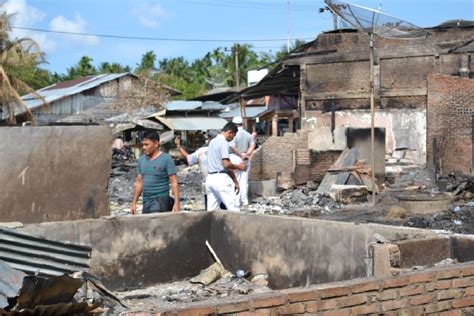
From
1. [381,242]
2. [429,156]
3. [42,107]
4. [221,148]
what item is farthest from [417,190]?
[42,107]

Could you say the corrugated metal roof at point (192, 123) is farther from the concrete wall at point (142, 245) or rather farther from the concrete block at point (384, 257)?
the concrete block at point (384, 257)

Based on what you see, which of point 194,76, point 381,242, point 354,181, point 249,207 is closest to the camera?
point 381,242

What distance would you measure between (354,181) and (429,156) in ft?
23.6

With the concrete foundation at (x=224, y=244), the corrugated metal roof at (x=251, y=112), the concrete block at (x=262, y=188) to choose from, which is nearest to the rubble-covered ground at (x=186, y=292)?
the concrete foundation at (x=224, y=244)

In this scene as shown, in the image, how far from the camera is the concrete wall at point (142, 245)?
327 inches

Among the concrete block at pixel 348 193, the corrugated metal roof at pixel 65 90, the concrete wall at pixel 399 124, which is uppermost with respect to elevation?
the corrugated metal roof at pixel 65 90

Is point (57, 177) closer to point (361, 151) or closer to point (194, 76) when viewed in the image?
point (361, 151)

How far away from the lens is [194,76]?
70188 millimetres

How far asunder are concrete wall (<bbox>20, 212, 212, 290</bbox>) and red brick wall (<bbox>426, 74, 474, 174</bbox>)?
15.7 meters

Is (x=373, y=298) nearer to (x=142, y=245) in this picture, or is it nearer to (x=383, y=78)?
(x=142, y=245)

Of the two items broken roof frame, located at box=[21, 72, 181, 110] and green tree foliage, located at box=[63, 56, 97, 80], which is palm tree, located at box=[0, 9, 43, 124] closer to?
broken roof frame, located at box=[21, 72, 181, 110]

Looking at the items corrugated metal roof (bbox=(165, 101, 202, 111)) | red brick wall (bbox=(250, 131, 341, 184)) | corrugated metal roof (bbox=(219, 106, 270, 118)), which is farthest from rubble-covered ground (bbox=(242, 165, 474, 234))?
corrugated metal roof (bbox=(219, 106, 270, 118))

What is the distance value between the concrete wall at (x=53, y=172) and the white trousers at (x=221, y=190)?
57.8 inches

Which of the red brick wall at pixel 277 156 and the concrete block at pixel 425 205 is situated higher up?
the red brick wall at pixel 277 156
